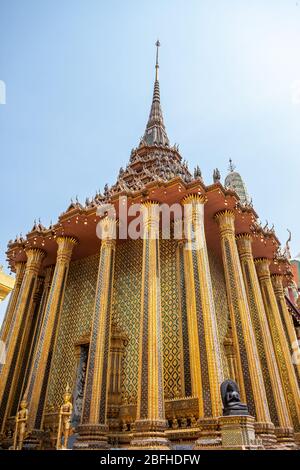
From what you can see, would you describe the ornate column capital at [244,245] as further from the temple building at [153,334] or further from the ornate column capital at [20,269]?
the ornate column capital at [20,269]

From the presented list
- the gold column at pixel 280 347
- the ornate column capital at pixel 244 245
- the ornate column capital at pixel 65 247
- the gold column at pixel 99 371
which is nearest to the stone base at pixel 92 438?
the gold column at pixel 99 371

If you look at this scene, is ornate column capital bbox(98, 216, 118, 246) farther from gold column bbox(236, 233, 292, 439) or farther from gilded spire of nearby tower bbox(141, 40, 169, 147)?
gilded spire of nearby tower bbox(141, 40, 169, 147)

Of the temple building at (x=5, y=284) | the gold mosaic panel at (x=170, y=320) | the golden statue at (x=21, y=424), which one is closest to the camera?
the golden statue at (x=21, y=424)

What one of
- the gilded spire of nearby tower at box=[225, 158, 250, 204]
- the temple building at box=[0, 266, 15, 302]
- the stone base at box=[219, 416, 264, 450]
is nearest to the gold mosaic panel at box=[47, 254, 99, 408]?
the temple building at box=[0, 266, 15, 302]

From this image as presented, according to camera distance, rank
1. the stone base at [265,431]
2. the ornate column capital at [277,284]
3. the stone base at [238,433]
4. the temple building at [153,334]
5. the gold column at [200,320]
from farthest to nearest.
→ the ornate column capital at [277,284] → the stone base at [265,431] → the temple building at [153,334] → the gold column at [200,320] → the stone base at [238,433]

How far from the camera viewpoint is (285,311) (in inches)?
648

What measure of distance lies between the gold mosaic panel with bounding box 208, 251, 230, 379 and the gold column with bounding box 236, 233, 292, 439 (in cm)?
124

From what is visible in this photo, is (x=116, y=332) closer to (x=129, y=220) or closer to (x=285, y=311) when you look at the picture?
(x=129, y=220)

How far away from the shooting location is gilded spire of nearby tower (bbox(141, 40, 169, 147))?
65.2 ft

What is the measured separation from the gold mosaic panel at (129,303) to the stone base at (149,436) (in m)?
2.72

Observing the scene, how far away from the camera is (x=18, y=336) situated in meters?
13.4

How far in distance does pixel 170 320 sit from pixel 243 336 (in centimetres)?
232

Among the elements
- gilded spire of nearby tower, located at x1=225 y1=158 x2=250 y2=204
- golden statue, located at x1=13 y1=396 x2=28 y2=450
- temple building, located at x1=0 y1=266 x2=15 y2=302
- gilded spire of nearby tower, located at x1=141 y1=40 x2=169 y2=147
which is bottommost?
golden statue, located at x1=13 y1=396 x2=28 y2=450

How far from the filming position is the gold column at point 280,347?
526 inches
